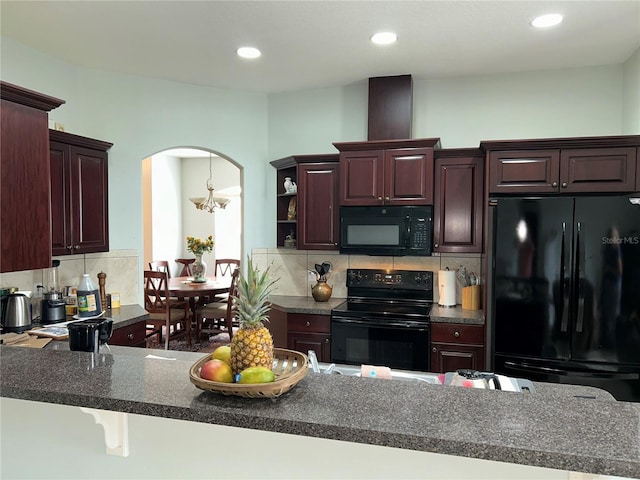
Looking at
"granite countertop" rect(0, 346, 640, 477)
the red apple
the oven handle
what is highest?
the red apple

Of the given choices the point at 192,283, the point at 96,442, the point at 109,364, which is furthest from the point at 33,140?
the point at 192,283

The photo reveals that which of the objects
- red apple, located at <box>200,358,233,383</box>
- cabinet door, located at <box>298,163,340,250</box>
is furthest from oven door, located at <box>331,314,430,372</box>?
red apple, located at <box>200,358,233,383</box>

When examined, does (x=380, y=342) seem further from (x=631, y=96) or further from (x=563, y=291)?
(x=631, y=96)

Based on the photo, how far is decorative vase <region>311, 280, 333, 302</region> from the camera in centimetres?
396

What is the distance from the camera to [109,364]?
1.49 metres

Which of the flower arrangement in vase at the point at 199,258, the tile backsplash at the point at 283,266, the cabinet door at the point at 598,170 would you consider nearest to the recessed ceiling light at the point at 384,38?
the cabinet door at the point at 598,170

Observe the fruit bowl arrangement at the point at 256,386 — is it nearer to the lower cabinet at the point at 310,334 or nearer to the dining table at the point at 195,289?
the lower cabinet at the point at 310,334

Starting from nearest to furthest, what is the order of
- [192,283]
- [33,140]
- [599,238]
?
[33,140]
[599,238]
[192,283]

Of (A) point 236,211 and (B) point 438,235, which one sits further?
(A) point 236,211

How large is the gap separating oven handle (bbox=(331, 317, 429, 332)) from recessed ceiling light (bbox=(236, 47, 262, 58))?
2.09 m

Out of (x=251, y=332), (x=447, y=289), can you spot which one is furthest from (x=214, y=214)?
(x=251, y=332)

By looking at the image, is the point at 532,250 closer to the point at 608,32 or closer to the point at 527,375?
the point at 527,375

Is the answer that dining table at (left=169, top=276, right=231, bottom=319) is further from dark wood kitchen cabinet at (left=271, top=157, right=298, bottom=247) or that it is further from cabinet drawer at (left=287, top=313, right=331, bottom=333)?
cabinet drawer at (left=287, top=313, right=331, bottom=333)

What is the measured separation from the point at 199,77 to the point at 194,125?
1.46ft
